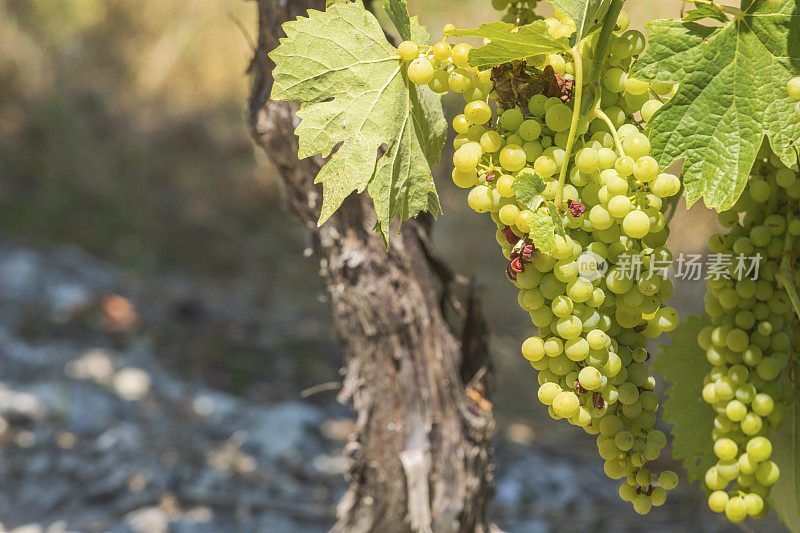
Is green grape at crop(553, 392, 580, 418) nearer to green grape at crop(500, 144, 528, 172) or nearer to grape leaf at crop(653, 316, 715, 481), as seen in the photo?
green grape at crop(500, 144, 528, 172)

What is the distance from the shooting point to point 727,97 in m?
0.57

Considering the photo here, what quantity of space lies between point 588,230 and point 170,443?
Answer: 73.9 inches

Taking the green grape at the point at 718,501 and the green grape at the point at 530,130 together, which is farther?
the green grape at the point at 718,501

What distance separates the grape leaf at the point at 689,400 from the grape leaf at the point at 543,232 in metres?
0.35

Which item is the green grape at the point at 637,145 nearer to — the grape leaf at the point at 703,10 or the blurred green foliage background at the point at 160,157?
the grape leaf at the point at 703,10

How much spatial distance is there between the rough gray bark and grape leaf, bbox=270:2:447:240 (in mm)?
345

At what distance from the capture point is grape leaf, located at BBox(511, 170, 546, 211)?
1.72 ft

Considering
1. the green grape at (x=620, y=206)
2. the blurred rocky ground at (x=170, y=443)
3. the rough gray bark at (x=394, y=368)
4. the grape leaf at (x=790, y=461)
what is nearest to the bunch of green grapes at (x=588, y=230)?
the green grape at (x=620, y=206)

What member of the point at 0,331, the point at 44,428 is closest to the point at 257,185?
the point at 0,331

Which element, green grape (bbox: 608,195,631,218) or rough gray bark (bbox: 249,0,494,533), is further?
rough gray bark (bbox: 249,0,494,533)

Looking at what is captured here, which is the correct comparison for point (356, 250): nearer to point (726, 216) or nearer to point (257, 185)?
point (726, 216)

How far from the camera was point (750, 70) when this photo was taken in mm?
567

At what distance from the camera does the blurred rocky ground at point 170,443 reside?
195 cm

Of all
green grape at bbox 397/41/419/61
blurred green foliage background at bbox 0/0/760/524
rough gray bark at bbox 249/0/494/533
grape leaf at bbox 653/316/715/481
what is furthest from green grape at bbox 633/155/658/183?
blurred green foliage background at bbox 0/0/760/524
